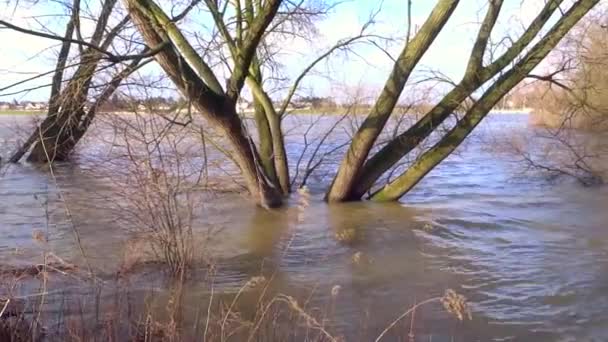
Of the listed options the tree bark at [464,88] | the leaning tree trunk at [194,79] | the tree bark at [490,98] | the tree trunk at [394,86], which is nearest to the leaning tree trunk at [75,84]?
the leaning tree trunk at [194,79]

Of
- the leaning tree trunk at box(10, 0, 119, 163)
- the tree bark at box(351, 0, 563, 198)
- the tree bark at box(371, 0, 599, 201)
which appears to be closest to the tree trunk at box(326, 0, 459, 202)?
the tree bark at box(351, 0, 563, 198)

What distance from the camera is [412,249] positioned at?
28.7ft

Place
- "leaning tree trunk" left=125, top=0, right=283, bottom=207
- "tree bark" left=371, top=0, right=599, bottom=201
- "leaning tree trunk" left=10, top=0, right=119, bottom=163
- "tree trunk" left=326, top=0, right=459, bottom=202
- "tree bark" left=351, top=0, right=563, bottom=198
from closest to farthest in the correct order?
"leaning tree trunk" left=10, top=0, right=119, bottom=163
"leaning tree trunk" left=125, top=0, right=283, bottom=207
"tree bark" left=371, top=0, right=599, bottom=201
"tree trunk" left=326, top=0, right=459, bottom=202
"tree bark" left=351, top=0, right=563, bottom=198

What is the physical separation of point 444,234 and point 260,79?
5393 millimetres

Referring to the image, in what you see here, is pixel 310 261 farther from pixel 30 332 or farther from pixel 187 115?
pixel 30 332

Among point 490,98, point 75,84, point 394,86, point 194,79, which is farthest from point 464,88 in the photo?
point 75,84

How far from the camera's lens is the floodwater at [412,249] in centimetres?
584

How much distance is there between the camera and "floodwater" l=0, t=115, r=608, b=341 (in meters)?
5.84

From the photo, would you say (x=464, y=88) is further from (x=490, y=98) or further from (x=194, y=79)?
(x=194, y=79)

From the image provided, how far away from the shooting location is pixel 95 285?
6086 mm

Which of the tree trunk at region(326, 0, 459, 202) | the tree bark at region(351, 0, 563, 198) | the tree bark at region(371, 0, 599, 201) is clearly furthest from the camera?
the tree bark at region(351, 0, 563, 198)

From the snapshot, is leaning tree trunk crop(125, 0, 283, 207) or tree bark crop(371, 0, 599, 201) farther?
tree bark crop(371, 0, 599, 201)

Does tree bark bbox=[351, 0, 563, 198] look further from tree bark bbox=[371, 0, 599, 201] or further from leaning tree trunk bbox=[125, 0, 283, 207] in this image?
leaning tree trunk bbox=[125, 0, 283, 207]

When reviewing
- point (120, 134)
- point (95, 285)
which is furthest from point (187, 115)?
point (95, 285)
